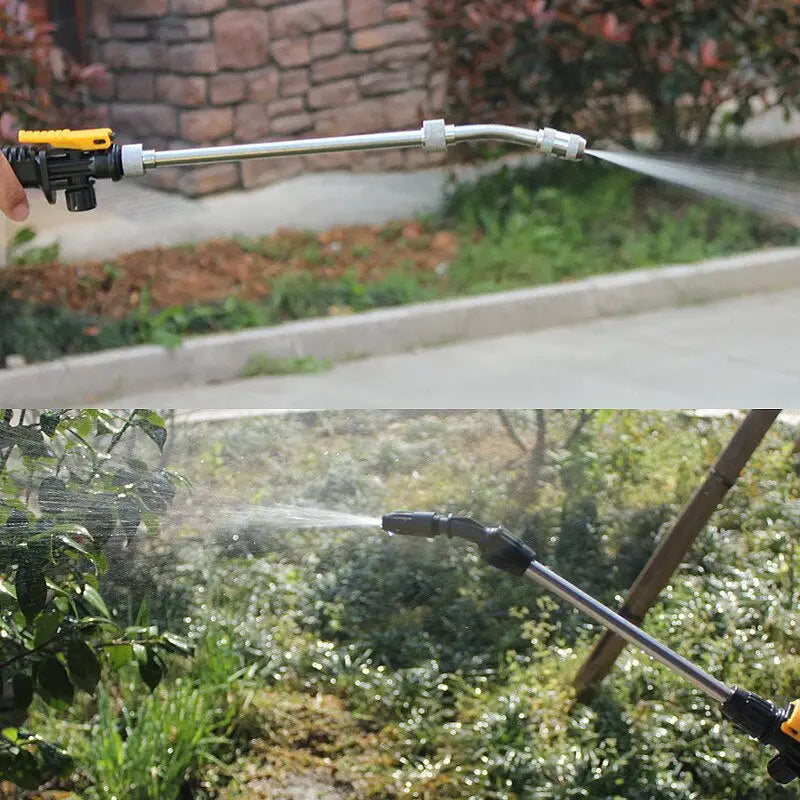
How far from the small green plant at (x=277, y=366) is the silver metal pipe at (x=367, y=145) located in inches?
119

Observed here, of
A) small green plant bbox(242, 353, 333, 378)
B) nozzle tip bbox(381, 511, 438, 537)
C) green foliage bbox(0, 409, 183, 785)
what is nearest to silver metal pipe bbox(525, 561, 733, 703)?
nozzle tip bbox(381, 511, 438, 537)

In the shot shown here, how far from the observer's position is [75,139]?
1766 mm

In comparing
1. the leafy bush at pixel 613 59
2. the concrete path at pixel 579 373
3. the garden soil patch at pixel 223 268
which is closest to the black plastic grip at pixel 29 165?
the concrete path at pixel 579 373

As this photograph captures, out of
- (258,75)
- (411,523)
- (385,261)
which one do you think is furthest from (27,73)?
(411,523)

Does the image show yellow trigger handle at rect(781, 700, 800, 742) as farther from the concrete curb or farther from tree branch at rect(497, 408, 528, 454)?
the concrete curb

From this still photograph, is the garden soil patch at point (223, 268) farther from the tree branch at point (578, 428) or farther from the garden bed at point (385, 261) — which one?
the tree branch at point (578, 428)

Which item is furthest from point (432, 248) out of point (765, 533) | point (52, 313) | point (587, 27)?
point (765, 533)

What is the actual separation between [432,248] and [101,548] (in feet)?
13.1

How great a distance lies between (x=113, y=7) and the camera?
591 centimetres

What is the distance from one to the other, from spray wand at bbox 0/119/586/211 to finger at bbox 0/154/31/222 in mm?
52

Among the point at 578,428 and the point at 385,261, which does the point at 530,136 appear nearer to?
the point at 578,428

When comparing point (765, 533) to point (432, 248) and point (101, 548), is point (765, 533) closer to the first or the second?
point (101, 548)

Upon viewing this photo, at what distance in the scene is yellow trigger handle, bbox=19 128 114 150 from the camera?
1.77m

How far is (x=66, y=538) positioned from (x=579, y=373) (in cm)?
313
